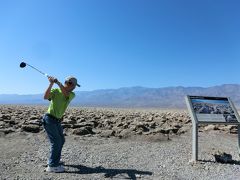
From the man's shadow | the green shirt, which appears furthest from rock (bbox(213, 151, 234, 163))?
the green shirt

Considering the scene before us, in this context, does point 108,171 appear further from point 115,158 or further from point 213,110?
point 213,110

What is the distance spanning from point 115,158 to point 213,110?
9.55ft

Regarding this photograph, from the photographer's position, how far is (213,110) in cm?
1090

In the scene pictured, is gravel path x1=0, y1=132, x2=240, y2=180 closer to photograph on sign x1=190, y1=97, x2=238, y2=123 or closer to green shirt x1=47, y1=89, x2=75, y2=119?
photograph on sign x1=190, y1=97, x2=238, y2=123

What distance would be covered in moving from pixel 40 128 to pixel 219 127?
8.25 meters

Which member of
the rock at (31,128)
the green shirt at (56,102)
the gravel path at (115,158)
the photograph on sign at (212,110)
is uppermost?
the photograph on sign at (212,110)

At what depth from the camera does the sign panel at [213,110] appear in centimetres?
1062

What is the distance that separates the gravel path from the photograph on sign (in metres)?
1.13

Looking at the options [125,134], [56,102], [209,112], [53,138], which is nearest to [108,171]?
[53,138]

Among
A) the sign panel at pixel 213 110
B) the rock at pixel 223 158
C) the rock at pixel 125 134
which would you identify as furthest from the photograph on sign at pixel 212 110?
A: the rock at pixel 125 134

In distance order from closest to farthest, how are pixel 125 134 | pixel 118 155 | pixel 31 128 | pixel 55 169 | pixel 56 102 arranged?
pixel 55 169 < pixel 56 102 < pixel 118 155 < pixel 125 134 < pixel 31 128

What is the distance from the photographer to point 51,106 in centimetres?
867

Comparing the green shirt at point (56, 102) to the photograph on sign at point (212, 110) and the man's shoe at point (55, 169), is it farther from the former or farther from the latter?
the photograph on sign at point (212, 110)

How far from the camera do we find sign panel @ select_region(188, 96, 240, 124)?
1062cm
